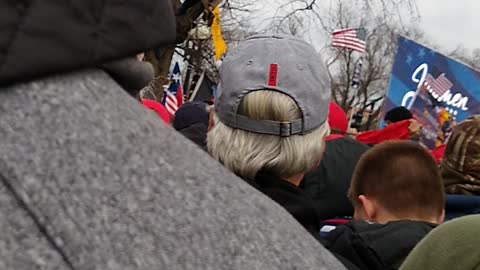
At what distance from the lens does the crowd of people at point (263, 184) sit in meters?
0.59

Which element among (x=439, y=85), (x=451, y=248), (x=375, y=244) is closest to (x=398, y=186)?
(x=375, y=244)

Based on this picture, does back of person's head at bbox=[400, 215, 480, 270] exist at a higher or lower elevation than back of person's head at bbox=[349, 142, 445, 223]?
higher

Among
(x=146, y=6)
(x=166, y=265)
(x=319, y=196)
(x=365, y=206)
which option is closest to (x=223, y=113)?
(x=365, y=206)

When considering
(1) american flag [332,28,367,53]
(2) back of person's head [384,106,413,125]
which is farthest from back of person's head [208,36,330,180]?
(1) american flag [332,28,367,53]

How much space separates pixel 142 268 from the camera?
57 cm

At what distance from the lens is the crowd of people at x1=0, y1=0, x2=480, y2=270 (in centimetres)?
59

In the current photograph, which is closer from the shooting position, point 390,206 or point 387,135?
point 390,206

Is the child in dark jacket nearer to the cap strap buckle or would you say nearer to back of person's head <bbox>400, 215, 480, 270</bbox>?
the cap strap buckle

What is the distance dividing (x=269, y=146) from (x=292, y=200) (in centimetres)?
16

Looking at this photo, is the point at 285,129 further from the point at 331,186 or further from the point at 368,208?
the point at 331,186

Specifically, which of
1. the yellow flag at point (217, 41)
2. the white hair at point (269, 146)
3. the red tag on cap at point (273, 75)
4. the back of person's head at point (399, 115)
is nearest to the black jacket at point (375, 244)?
the white hair at point (269, 146)

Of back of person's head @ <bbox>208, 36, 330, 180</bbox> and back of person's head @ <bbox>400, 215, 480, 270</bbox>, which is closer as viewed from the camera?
back of person's head @ <bbox>400, 215, 480, 270</bbox>

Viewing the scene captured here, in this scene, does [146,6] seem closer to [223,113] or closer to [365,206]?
[223,113]

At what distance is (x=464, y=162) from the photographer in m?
2.85
